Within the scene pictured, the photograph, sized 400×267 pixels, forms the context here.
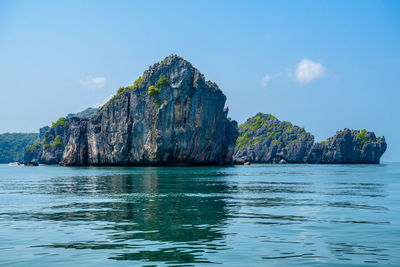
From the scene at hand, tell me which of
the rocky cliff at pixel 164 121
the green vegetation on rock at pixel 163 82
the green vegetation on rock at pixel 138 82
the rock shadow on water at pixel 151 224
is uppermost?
the green vegetation on rock at pixel 138 82

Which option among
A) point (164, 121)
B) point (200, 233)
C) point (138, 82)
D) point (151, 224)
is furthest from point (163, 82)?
point (200, 233)

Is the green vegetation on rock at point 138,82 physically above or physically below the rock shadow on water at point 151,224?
above

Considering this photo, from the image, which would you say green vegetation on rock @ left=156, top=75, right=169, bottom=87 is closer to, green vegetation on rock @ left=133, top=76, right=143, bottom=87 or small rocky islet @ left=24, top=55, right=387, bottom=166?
small rocky islet @ left=24, top=55, right=387, bottom=166

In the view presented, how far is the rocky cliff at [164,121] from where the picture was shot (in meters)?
143

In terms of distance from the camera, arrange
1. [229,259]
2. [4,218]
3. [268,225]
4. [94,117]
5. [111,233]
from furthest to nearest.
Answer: [94,117], [4,218], [268,225], [111,233], [229,259]

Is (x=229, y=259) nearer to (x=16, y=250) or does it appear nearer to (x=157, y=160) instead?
(x=16, y=250)

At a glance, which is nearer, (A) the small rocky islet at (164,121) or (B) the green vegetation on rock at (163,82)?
(A) the small rocky islet at (164,121)

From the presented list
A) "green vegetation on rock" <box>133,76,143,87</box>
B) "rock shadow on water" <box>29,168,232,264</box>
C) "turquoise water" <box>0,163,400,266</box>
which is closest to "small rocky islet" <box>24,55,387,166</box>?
"green vegetation on rock" <box>133,76,143,87</box>

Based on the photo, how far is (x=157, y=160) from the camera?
144m

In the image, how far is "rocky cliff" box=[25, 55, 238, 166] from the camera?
5635 inches

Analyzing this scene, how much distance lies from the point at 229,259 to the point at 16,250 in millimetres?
8444

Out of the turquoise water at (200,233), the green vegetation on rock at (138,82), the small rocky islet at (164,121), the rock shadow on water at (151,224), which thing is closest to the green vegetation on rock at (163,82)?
the small rocky islet at (164,121)

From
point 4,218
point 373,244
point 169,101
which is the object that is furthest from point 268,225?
point 169,101

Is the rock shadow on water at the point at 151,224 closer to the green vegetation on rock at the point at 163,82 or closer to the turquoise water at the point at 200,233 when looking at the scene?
the turquoise water at the point at 200,233
